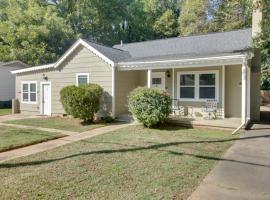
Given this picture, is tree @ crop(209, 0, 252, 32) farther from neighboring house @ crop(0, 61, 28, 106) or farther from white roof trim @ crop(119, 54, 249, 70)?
neighboring house @ crop(0, 61, 28, 106)

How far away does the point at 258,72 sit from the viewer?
41.1 ft

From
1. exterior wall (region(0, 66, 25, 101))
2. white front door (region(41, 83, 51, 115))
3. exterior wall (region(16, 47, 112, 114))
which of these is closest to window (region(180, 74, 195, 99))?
exterior wall (region(16, 47, 112, 114))

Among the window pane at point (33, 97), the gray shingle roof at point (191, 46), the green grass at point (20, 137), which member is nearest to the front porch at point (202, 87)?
the gray shingle roof at point (191, 46)

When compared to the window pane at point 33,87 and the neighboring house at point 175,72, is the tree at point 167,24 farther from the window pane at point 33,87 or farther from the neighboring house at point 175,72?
the window pane at point 33,87

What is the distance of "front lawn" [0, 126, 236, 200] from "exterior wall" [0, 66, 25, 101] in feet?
56.9

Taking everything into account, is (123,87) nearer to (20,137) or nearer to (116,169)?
(20,137)

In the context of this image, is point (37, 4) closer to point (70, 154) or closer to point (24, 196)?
point (70, 154)

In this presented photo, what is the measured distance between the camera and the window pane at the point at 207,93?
40.9ft

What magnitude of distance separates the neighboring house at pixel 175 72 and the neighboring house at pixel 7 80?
7848 millimetres

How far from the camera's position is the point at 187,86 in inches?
521

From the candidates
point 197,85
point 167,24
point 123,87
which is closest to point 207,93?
point 197,85

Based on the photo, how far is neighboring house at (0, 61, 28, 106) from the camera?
73.0 feet

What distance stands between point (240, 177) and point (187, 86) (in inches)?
336

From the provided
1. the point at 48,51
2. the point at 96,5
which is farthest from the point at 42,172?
the point at 96,5
